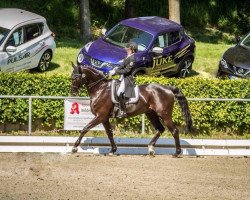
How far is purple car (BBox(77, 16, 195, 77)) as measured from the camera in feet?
72.8


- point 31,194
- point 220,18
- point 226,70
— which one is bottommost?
point 220,18

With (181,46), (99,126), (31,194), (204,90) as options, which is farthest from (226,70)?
(31,194)

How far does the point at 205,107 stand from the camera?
1989 centimetres

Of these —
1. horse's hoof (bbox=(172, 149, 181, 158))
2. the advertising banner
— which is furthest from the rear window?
horse's hoof (bbox=(172, 149, 181, 158))

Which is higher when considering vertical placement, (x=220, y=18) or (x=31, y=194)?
(x=31, y=194)

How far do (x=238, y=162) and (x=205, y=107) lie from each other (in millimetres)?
2681

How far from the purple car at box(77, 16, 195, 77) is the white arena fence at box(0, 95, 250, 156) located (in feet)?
12.0

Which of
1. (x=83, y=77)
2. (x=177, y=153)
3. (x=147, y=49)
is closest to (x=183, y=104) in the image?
(x=177, y=153)

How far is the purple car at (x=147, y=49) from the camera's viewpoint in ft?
72.8

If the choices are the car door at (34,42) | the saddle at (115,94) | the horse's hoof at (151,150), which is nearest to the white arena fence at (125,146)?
the horse's hoof at (151,150)

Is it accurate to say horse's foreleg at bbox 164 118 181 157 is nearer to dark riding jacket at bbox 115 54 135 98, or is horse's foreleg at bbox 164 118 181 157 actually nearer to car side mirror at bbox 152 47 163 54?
dark riding jacket at bbox 115 54 135 98

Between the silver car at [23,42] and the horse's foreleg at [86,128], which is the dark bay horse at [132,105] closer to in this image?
the horse's foreleg at [86,128]

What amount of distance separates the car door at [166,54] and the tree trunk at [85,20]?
5.46m

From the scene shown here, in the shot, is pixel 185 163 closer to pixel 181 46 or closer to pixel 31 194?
pixel 31 194
